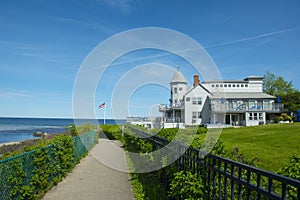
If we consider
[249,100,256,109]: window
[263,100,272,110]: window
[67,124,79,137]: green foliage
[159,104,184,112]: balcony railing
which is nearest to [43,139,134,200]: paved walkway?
[67,124,79,137]: green foliage

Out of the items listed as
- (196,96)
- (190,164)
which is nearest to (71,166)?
(190,164)

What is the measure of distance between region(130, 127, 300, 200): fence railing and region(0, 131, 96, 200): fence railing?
3.10 metres

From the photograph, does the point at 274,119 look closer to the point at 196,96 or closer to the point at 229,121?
the point at 229,121

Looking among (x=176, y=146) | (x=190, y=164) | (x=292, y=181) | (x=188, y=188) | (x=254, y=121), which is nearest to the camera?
(x=292, y=181)

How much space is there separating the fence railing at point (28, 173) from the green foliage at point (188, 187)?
119 inches

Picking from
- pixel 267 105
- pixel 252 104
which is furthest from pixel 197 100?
pixel 267 105

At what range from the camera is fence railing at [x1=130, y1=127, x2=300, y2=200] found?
94.6 inches

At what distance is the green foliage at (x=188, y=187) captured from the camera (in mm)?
3865

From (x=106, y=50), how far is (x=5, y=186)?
6389 mm

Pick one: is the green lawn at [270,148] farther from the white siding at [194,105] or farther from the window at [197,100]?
the window at [197,100]

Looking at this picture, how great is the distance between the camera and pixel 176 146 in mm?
5422

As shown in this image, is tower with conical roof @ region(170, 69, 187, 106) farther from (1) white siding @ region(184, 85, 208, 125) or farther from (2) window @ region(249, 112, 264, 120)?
(2) window @ region(249, 112, 264, 120)

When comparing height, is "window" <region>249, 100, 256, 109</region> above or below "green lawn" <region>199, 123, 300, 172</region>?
above

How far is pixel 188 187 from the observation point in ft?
13.1
